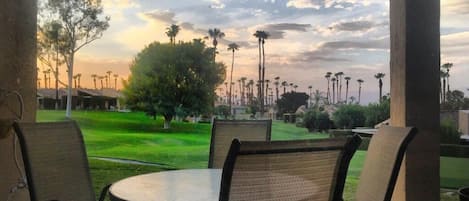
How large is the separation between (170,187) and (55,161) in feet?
1.90

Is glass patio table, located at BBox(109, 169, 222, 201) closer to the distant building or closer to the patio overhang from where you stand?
the patio overhang

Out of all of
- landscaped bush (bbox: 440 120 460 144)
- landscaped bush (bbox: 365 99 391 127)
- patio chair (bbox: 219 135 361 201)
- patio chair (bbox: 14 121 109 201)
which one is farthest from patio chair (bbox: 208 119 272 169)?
patio chair (bbox: 219 135 361 201)

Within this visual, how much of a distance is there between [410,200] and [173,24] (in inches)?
81.8

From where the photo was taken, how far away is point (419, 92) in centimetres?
300

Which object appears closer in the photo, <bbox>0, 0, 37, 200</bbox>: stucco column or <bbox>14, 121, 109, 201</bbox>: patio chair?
<bbox>14, 121, 109, 201</bbox>: patio chair

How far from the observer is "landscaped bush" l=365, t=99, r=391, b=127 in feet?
12.1

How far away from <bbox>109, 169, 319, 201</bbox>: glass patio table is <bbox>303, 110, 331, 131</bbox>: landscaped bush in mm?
1323

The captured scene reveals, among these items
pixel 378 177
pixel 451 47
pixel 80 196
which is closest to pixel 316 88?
pixel 451 47

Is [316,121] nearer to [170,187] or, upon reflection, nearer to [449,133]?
[449,133]

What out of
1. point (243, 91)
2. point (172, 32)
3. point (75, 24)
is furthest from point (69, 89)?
point (243, 91)

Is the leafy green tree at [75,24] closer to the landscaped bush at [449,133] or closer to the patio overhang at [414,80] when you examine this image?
the patio overhang at [414,80]

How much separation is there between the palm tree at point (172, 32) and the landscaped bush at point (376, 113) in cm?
157

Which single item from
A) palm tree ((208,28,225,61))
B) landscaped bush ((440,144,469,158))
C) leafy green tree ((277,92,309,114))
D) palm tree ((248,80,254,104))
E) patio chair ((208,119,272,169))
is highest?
palm tree ((208,28,225,61))

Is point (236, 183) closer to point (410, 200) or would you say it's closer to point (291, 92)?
point (410, 200)
